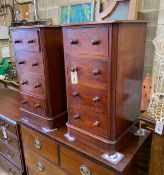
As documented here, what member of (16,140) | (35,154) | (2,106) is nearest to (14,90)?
(2,106)

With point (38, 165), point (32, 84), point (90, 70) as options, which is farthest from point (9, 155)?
point (90, 70)

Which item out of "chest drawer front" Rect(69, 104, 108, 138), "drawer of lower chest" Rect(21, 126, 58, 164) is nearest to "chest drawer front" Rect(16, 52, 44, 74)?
"chest drawer front" Rect(69, 104, 108, 138)

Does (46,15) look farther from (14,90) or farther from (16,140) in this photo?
(16,140)

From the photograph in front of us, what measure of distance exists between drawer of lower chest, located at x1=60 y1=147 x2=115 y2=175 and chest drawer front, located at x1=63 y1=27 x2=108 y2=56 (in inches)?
23.4

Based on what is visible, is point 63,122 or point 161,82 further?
point 63,122

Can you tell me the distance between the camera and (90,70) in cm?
93

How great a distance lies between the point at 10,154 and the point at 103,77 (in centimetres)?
133

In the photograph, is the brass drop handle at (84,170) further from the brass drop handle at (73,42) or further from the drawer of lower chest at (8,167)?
the drawer of lower chest at (8,167)

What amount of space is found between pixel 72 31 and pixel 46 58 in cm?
27

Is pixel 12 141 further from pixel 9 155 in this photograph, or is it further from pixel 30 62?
pixel 30 62

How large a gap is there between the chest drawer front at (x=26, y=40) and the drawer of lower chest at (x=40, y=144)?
58 centimetres

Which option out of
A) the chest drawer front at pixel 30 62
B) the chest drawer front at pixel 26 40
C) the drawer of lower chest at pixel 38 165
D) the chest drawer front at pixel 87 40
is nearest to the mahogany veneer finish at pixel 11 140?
the drawer of lower chest at pixel 38 165

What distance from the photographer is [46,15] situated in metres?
1.90

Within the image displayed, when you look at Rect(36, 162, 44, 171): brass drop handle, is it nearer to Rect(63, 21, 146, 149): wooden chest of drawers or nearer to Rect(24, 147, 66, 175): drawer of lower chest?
Rect(24, 147, 66, 175): drawer of lower chest
